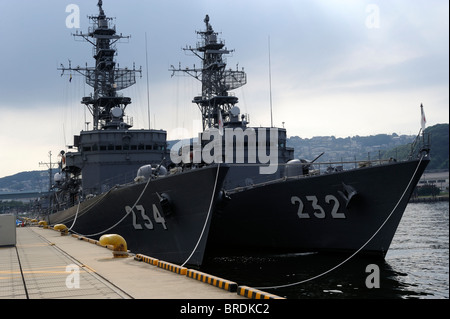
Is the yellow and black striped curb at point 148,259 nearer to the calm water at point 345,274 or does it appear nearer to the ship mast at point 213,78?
the calm water at point 345,274

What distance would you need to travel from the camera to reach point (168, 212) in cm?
1409

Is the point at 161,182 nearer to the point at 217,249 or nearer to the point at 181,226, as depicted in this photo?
the point at 181,226

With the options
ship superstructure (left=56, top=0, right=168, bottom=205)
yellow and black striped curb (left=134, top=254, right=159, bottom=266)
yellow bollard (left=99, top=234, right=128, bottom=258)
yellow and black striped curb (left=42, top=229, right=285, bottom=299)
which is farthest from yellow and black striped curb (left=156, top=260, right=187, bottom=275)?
ship superstructure (left=56, top=0, right=168, bottom=205)

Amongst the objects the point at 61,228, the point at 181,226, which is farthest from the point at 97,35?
the point at 181,226

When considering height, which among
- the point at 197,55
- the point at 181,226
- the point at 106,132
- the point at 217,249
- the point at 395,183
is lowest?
the point at 217,249

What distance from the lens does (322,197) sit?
1563 cm

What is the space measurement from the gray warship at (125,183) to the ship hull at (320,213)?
56.5 inches

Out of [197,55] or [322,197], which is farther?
[197,55]

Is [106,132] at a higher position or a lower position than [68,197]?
higher

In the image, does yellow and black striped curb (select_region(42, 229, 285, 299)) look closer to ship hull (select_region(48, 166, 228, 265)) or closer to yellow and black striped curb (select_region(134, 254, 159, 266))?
yellow and black striped curb (select_region(134, 254, 159, 266))

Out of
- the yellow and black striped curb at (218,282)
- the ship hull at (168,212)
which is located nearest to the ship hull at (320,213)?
the ship hull at (168,212)
